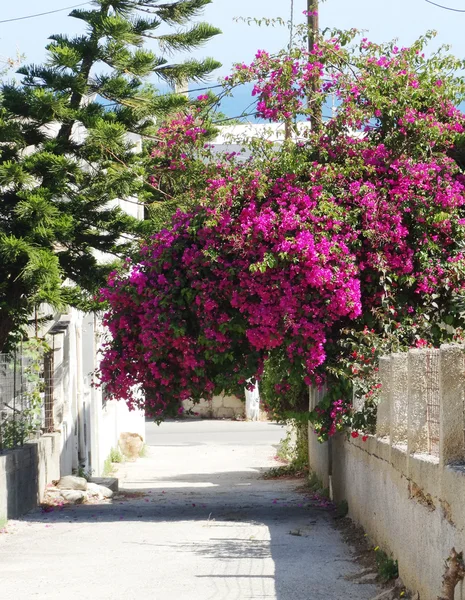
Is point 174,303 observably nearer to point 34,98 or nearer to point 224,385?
point 224,385

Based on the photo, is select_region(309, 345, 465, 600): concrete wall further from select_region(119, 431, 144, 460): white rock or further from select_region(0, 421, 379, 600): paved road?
select_region(119, 431, 144, 460): white rock

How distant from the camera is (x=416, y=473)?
720cm

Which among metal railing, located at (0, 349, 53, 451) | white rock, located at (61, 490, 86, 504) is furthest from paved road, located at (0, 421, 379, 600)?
metal railing, located at (0, 349, 53, 451)

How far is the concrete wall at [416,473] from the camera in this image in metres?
6.13

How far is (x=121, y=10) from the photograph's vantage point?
1324 centimetres

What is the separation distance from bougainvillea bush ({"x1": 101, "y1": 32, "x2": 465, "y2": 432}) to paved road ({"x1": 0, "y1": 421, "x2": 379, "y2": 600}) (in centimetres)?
150

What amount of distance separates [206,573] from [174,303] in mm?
4405

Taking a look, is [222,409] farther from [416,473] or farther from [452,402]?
[452,402]

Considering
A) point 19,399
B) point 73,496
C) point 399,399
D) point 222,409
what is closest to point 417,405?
point 399,399

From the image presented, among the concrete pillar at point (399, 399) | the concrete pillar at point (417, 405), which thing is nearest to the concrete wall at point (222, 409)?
the concrete pillar at point (399, 399)

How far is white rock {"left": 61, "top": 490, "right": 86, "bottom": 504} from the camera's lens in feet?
47.4

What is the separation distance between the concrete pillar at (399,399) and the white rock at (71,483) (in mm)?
7669

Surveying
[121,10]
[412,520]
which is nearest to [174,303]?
[121,10]

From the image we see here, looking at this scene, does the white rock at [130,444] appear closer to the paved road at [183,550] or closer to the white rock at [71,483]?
the paved road at [183,550]
